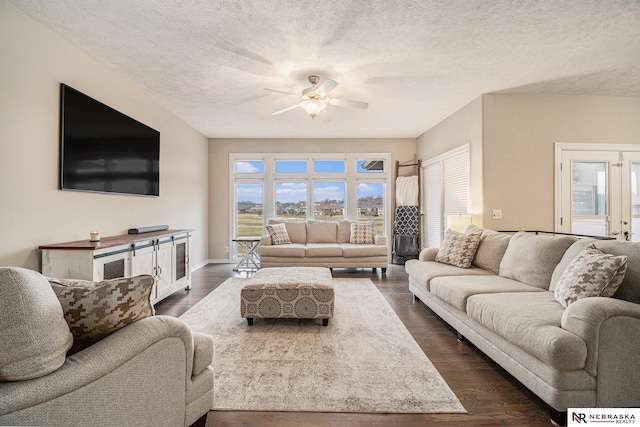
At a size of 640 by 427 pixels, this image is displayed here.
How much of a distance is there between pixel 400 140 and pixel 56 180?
232 inches

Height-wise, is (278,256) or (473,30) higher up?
(473,30)

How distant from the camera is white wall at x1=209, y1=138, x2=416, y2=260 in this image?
21.3 feet

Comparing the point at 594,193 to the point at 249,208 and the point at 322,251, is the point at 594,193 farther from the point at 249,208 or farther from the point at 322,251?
the point at 249,208

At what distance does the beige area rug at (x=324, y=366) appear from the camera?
5.88ft

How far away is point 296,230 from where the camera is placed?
6035 mm

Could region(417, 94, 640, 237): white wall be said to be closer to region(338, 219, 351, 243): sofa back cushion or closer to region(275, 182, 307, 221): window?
region(338, 219, 351, 243): sofa back cushion

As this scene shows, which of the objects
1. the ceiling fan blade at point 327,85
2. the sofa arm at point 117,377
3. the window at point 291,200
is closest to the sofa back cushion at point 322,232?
the window at point 291,200

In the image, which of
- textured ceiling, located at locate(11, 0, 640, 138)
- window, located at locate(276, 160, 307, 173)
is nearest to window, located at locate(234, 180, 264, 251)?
window, located at locate(276, 160, 307, 173)

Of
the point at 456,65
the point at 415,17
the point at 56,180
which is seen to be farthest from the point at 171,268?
the point at 456,65

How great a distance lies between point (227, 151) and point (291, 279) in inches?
172

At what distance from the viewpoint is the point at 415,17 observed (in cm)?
238

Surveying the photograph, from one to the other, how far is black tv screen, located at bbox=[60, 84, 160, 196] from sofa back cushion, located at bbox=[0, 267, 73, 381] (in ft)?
7.25

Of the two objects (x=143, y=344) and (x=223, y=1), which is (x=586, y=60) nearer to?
(x=223, y=1)

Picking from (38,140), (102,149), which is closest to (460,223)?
(102,149)
